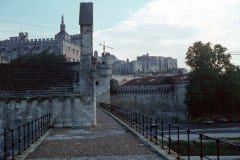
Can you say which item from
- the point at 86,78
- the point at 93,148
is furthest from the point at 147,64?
the point at 93,148

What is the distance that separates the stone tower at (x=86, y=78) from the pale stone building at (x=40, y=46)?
220ft

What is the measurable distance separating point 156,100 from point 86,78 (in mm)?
42797

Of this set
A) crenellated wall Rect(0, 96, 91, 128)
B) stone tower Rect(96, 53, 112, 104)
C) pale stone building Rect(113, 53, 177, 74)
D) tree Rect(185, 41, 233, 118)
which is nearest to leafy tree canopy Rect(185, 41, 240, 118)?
tree Rect(185, 41, 233, 118)

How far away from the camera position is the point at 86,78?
81.8 ft

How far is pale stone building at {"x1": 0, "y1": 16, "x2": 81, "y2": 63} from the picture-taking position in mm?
94562

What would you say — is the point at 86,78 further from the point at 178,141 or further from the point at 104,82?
the point at 104,82

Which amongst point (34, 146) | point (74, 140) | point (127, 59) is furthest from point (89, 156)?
point (127, 59)

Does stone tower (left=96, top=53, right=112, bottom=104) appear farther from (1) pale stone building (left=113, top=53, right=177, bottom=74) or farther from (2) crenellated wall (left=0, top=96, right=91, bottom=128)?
(1) pale stone building (left=113, top=53, right=177, bottom=74)

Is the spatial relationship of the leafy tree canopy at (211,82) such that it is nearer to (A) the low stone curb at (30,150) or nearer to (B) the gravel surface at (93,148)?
(B) the gravel surface at (93,148)

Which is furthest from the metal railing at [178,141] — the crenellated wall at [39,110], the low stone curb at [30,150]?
the low stone curb at [30,150]

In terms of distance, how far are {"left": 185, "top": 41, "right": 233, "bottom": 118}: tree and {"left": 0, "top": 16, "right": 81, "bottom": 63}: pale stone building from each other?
41924 mm

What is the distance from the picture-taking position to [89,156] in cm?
1280

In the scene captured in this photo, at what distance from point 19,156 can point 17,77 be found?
1479 centimetres

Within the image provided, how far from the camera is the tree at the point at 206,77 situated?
53.3m
